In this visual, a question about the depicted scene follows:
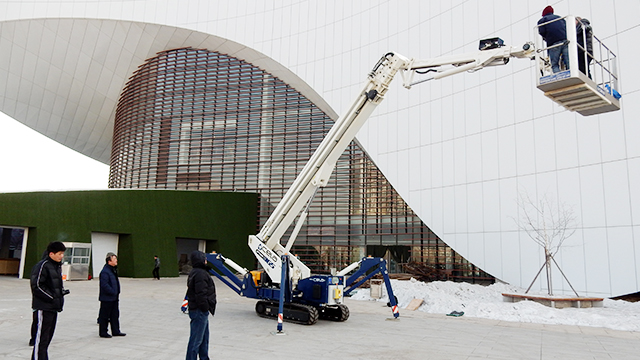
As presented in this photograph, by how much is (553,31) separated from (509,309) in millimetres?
7450

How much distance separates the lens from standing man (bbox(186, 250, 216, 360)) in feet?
18.3

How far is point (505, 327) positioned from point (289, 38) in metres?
19.7

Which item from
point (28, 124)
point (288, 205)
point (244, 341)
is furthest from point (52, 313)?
point (28, 124)

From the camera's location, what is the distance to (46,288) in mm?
5930

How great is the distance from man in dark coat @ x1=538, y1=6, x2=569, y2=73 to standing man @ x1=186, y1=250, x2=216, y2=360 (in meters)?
6.51

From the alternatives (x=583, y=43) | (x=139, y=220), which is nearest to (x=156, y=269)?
(x=139, y=220)

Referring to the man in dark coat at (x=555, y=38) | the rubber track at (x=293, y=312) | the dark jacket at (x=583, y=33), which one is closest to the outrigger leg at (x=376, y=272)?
the rubber track at (x=293, y=312)

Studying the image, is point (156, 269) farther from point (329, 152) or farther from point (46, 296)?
point (46, 296)

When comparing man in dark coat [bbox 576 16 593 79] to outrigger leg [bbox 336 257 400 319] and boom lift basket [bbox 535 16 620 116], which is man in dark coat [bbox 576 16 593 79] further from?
outrigger leg [bbox 336 257 400 319]

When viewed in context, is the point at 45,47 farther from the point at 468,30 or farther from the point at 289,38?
the point at 468,30

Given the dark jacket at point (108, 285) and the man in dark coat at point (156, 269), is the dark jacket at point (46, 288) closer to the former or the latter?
the dark jacket at point (108, 285)

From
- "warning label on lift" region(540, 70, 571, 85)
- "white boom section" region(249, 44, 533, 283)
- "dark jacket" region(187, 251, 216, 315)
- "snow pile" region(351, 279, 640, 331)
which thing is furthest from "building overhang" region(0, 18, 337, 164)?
"dark jacket" region(187, 251, 216, 315)

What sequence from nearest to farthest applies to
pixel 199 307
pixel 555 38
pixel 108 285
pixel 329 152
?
pixel 199 307 < pixel 555 38 < pixel 108 285 < pixel 329 152

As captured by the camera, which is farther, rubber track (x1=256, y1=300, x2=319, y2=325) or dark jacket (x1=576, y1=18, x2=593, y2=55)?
rubber track (x1=256, y1=300, x2=319, y2=325)
